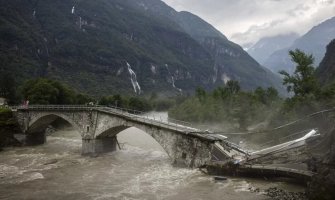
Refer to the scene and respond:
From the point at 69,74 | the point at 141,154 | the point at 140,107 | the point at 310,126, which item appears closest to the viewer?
the point at 310,126

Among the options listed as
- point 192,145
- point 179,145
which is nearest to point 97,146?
point 179,145

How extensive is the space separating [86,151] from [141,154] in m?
8.48

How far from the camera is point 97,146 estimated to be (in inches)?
2096

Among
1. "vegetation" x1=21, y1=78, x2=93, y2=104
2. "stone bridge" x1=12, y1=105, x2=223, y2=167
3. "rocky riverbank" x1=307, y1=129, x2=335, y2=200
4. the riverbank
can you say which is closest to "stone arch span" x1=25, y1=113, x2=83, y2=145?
"stone bridge" x1=12, y1=105, x2=223, y2=167

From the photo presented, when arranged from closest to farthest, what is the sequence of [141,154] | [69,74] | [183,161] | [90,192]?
[90,192] < [183,161] < [141,154] < [69,74]

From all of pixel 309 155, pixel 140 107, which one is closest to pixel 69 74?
pixel 140 107

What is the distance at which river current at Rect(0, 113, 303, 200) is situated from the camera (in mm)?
30875

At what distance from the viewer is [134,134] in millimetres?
74812

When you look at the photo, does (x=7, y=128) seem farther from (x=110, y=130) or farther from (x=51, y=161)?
(x=110, y=130)

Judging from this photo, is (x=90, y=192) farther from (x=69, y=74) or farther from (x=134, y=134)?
(x=69, y=74)

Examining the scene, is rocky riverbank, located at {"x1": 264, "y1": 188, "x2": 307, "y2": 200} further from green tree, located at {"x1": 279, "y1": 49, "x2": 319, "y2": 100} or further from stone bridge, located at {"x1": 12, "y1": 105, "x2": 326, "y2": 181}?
green tree, located at {"x1": 279, "y1": 49, "x2": 319, "y2": 100}

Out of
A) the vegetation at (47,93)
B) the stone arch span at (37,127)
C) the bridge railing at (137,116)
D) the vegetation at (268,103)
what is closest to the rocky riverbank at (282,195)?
the bridge railing at (137,116)

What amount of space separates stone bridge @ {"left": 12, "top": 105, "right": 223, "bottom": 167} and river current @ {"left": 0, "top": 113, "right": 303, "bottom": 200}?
1971 millimetres

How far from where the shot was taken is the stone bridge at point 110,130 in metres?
38.8
